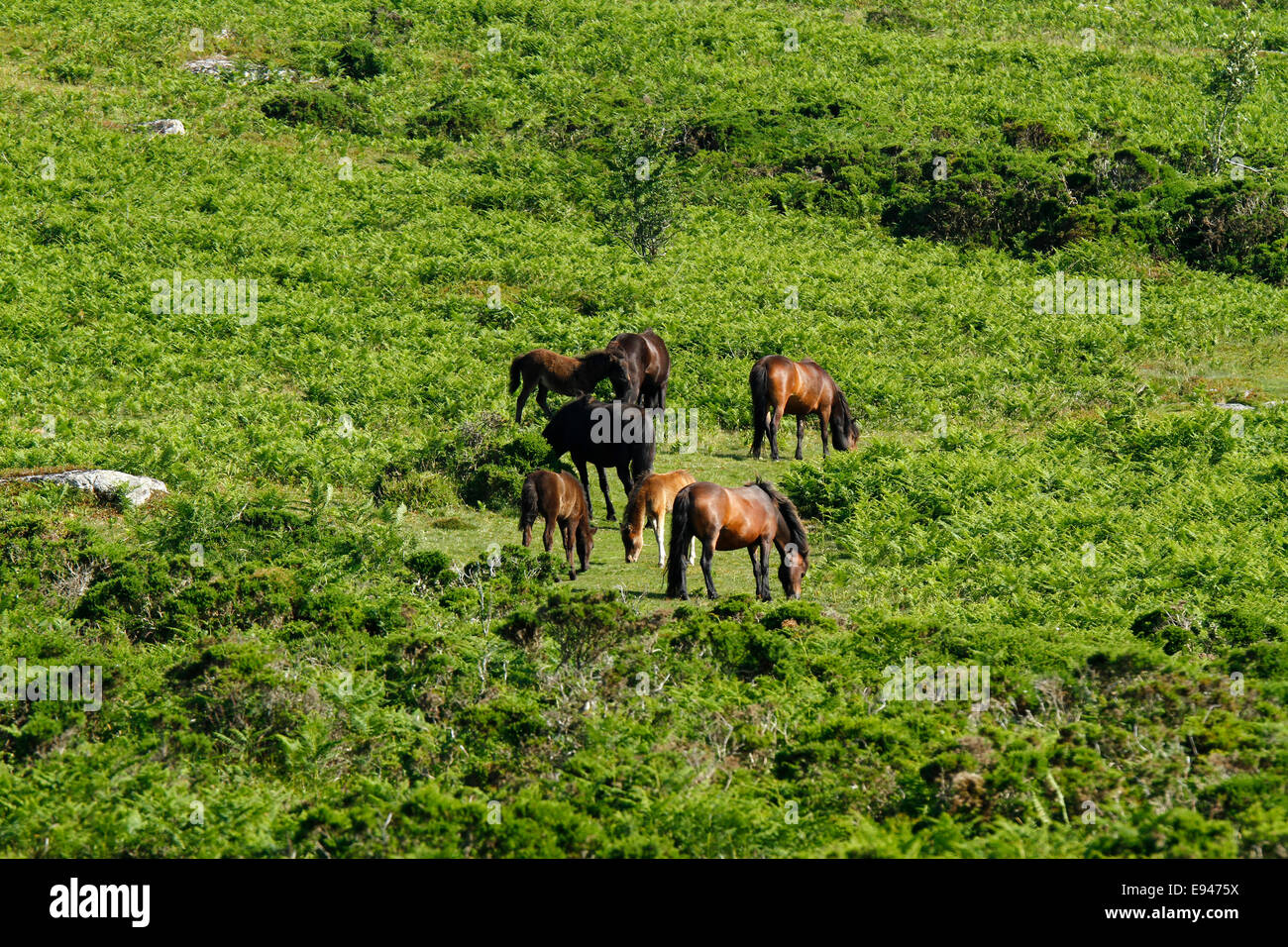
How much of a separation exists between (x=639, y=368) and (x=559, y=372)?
1.34 meters

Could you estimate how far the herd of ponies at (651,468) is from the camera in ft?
48.8

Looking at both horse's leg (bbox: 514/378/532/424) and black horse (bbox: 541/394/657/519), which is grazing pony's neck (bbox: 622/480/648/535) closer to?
black horse (bbox: 541/394/657/519)

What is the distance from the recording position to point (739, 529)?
14.9m

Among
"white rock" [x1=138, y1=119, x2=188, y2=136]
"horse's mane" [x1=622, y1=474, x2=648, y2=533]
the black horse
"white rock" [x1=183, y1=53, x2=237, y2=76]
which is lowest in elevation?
"horse's mane" [x1=622, y1=474, x2=648, y2=533]

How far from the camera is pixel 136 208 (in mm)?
33188

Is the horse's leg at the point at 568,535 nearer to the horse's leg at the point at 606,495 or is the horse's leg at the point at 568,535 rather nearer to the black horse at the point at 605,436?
the black horse at the point at 605,436

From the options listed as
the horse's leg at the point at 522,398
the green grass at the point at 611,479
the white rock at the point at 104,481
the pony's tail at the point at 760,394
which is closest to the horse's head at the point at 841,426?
the green grass at the point at 611,479

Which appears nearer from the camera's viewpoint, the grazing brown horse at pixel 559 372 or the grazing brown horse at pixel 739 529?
the grazing brown horse at pixel 739 529

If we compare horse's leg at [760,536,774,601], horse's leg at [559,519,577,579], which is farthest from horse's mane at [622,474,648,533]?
horse's leg at [760,536,774,601]

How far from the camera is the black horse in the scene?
18078 millimetres

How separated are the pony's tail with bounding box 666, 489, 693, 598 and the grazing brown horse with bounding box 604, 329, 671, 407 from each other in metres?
5.69

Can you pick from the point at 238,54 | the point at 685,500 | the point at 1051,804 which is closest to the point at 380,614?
the point at 685,500

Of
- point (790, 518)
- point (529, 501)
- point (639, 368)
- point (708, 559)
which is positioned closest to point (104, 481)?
point (529, 501)

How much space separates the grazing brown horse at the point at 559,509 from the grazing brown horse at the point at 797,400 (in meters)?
5.12
